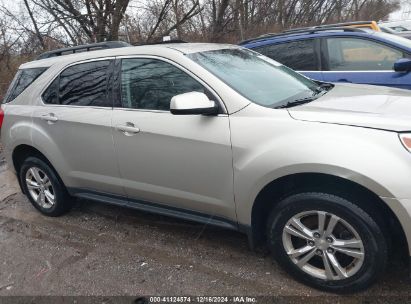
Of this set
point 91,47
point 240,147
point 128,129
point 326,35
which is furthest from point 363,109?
point 326,35

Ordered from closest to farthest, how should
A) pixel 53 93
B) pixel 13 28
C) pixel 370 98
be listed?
pixel 370 98
pixel 53 93
pixel 13 28

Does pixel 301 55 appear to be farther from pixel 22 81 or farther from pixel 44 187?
pixel 44 187

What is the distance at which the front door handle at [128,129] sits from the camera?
3250 mm

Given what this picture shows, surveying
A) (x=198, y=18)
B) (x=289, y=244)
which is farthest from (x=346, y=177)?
(x=198, y=18)

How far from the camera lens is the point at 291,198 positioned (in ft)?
8.71

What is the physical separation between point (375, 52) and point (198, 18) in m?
10.1

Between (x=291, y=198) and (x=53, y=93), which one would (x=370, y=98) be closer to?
(x=291, y=198)

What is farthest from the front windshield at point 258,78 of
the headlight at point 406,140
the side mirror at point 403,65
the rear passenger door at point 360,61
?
the rear passenger door at point 360,61

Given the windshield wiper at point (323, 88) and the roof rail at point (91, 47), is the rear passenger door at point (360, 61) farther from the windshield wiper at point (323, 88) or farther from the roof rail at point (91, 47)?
the roof rail at point (91, 47)

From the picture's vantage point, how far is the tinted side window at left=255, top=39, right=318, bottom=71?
5586 millimetres

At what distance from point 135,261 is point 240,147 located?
1373 millimetres

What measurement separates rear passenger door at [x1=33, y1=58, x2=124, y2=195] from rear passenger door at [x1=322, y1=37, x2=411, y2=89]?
3.12 m

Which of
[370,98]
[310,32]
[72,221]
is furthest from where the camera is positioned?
[310,32]

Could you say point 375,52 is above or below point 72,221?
above
